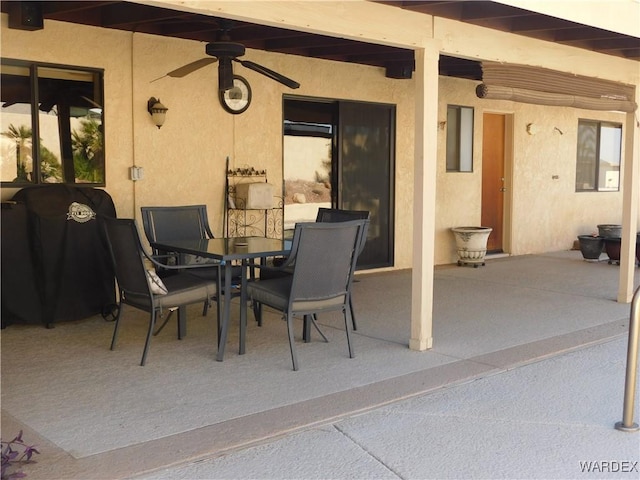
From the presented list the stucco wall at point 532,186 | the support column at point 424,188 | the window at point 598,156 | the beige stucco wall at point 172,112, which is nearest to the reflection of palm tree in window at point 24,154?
the beige stucco wall at point 172,112

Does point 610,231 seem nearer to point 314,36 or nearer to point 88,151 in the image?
point 314,36

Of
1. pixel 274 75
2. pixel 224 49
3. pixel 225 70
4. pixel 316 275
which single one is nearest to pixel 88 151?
pixel 225 70

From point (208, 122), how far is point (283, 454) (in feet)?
14.4

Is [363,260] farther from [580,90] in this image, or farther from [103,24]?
[103,24]

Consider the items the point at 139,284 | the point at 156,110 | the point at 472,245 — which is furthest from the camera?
the point at 472,245

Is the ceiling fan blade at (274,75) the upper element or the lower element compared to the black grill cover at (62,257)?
upper

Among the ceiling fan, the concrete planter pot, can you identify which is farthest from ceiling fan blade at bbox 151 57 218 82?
the concrete planter pot

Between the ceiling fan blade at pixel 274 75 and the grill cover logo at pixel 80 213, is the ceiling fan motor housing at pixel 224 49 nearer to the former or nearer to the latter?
the ceiling fan blade at pixel 274 75

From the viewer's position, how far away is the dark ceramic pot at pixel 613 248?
30.2 feet

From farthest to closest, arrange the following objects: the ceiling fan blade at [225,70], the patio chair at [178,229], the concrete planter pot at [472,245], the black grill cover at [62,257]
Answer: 1. the concrete planter pot at [472,245]
2. the patio chair at [178,229]
3. the black grill cover at [62,257]
4. the ceiling fan blade at [225,70]

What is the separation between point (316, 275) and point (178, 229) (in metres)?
1.85

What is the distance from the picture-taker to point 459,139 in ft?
30.3

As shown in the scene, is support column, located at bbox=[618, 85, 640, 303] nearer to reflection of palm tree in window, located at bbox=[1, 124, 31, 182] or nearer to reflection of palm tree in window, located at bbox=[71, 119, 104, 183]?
reflection of palm tree in window, located at bbox=[71, 119, 104, 183]

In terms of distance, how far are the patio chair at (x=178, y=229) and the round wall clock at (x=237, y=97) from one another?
1.42 meters
